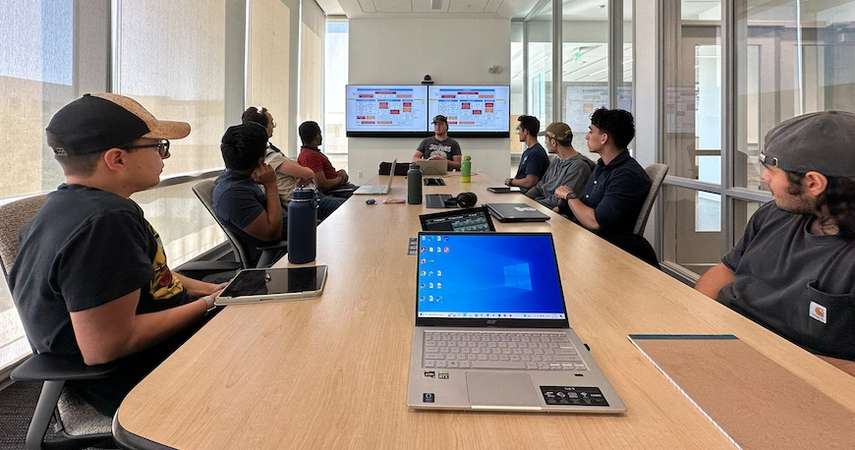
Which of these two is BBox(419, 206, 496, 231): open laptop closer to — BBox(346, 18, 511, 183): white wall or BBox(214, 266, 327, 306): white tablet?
BBox(214, 266, 327, 306): white tablet

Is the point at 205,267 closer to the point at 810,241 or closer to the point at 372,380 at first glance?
the point at 372,380

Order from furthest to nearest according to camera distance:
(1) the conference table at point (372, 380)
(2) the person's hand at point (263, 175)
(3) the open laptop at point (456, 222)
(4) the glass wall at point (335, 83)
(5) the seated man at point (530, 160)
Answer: (4) the glass wall at point (335, 83)
(5) the seated man at point (530, 160)
(2) the person's hand at point (263, 175)
(3) the open laptop at point (456, 222)
(1) the conference table at point (372, 380)

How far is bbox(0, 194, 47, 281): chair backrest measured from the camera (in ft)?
3.71

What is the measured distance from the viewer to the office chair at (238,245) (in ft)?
7.27

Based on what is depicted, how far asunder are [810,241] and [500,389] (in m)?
0.99

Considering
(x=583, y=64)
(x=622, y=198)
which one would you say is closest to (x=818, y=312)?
(x=622, y=198)

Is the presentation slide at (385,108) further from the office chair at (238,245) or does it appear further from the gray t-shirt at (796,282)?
the gray t-shirt at (796,282)

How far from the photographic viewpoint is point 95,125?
116 cm

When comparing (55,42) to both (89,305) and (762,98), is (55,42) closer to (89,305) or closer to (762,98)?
(89,305)

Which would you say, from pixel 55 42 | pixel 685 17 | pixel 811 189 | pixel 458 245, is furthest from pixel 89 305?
→ pixel 685 17

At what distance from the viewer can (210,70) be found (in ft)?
14.1

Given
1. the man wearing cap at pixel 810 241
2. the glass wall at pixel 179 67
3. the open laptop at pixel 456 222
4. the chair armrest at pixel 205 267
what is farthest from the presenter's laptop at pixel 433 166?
the man wearing cap at pixel 810 241

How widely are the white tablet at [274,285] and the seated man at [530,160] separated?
364 centimetres

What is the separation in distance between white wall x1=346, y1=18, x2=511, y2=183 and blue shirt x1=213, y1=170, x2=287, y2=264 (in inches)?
222
